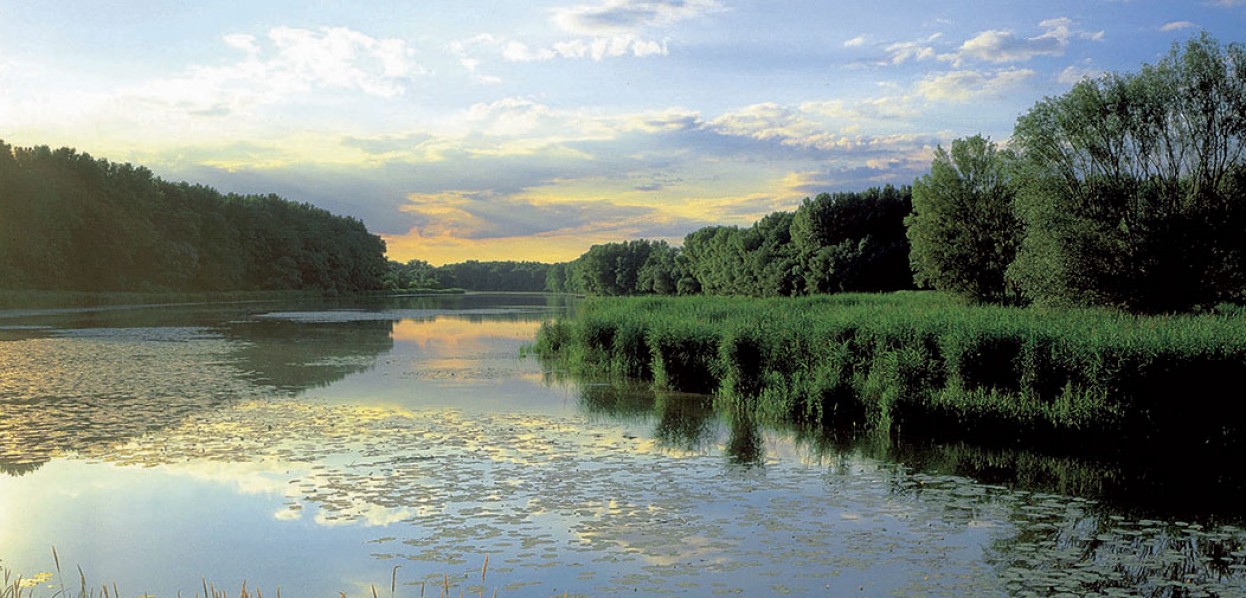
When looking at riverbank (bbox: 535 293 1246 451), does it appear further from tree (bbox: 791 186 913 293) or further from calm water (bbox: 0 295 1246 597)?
tree (bbox: 791 186 913 293)

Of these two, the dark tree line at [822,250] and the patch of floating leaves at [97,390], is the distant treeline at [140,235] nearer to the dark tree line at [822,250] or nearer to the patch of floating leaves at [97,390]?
the patch of floating leaves at [97,390]

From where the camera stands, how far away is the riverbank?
1376cm

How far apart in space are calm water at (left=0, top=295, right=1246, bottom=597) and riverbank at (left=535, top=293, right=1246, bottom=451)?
112 centimetres

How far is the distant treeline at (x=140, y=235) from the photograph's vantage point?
221ft

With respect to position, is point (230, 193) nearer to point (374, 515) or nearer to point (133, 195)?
point (133, 195)

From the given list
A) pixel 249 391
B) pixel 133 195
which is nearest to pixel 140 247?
pixel 133 195

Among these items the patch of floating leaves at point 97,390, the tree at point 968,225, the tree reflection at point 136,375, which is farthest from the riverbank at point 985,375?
the tree at point 968,225

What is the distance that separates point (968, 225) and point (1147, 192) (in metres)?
16.9

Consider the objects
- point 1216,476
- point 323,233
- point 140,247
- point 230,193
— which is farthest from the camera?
point 323,233

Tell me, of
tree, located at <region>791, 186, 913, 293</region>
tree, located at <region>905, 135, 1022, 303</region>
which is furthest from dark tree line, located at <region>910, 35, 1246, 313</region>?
tree, located at <region>791, 186, 913, 293</region>

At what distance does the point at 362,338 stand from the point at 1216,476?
30.6 meters

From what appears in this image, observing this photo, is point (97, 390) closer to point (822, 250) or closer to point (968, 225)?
point (968, 225)

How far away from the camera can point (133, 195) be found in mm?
82688

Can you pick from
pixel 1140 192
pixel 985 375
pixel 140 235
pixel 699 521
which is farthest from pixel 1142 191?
pixel 140 235
